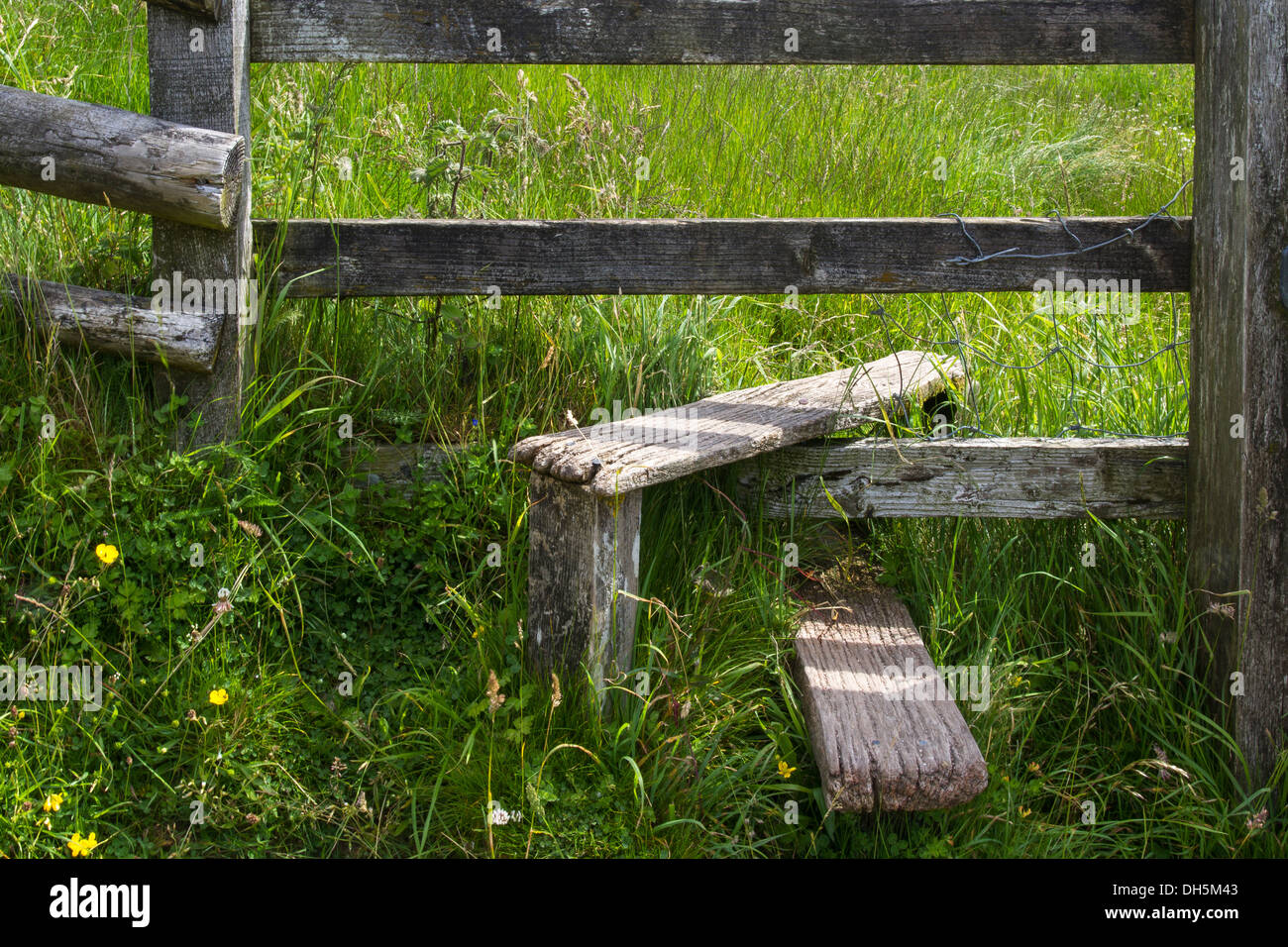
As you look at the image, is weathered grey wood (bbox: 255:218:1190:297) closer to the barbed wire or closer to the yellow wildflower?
the barbed wire

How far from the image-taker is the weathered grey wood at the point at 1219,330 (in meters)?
2.82

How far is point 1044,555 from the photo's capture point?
3.19 meters

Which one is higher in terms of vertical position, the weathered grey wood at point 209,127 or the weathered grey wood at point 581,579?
the weathered grey wood at point 209,127

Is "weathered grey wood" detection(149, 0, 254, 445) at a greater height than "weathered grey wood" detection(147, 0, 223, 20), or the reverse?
"weathered grey wood" detection(147, 0, 223, 20)

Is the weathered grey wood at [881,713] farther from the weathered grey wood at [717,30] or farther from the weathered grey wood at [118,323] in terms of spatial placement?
the weathered grey wood at [118,323]

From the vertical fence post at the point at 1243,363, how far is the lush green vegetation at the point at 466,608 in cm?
15

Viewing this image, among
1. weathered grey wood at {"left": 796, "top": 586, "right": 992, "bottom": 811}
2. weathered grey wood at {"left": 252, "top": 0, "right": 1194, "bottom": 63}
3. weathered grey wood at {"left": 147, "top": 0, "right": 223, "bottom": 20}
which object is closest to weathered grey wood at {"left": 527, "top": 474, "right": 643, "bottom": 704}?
weathered grey wood at {"left": 796, "top": 586, "right": 992, "bottom": 811}

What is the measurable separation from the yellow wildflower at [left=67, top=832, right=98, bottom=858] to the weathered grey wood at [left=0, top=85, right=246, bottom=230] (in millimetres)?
1558

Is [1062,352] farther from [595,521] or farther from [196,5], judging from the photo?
[196,5]

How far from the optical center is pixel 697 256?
3.11m

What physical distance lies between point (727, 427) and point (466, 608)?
0.86 metres

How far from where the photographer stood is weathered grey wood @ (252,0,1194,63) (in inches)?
116

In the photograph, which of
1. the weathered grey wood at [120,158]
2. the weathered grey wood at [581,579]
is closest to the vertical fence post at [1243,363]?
the weathered grey wood at [581,579]

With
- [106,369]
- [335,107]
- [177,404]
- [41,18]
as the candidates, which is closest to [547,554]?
[177,404]
